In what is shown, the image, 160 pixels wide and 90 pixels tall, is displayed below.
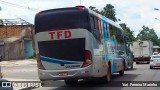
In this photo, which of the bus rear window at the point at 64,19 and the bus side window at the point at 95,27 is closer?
the bus rear window at the point at 64,19

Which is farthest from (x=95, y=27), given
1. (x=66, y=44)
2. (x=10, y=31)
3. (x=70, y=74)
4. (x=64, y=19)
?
(x=10, y=31)

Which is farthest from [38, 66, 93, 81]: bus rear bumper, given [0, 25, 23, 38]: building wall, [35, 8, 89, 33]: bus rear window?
[0, 25, 23, 38]: building wall

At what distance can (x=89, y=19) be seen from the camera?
1531 cm

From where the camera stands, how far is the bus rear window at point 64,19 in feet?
49.8

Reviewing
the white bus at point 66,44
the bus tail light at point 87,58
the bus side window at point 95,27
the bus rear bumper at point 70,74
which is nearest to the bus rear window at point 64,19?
the white bus at point 66,44

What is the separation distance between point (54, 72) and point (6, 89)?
581cm

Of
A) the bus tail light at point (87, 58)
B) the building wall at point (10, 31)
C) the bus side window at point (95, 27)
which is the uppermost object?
the building wall at point (10, 31)

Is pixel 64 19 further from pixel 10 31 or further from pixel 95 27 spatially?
pixel 10 31

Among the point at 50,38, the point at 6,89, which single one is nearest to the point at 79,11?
the point at 50,38

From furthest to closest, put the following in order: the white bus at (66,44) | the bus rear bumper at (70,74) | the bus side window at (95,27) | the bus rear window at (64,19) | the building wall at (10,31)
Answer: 1. the building wall at (10,31)
2. the bus side window at (95,27)
3. the bus rear window at (64,19)
4. the white bus at (66,44)
5. the bus rear bumper at (70,74)

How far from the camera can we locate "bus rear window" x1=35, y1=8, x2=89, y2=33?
15164mm

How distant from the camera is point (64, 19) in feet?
50.0

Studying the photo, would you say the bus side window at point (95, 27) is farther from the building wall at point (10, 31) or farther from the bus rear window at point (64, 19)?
the building wall at point (10, 31)

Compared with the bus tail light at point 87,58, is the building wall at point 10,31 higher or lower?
higher
